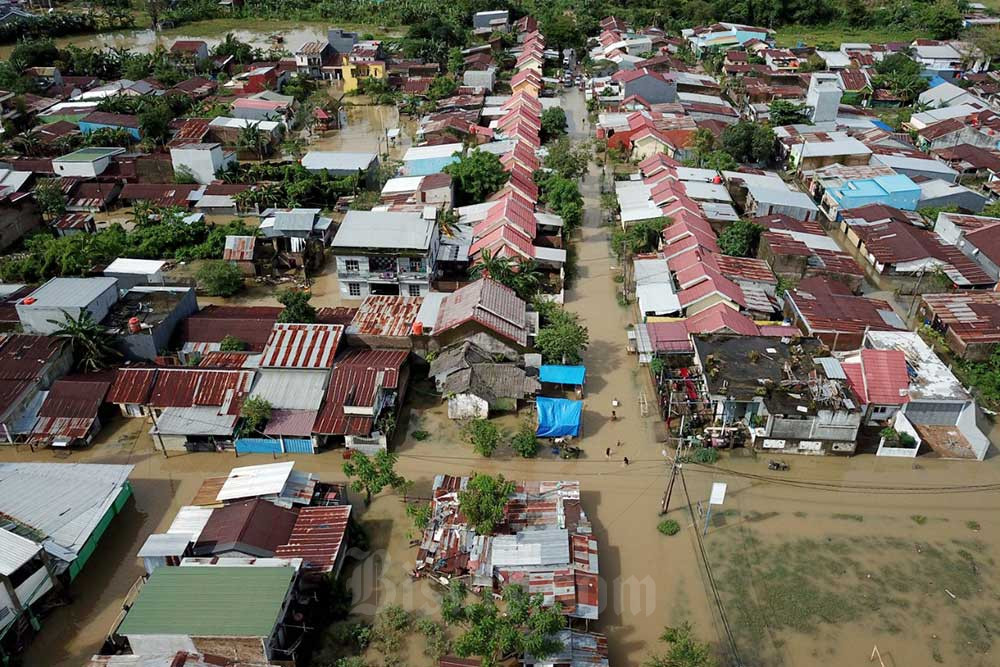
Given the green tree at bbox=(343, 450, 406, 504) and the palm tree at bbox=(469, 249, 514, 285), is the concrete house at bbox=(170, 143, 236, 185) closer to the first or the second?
the palm tree at bbox=(469, 249, 514, 285)

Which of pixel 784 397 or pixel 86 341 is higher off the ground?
pixel 86 341

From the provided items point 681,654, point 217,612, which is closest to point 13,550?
point 217,612

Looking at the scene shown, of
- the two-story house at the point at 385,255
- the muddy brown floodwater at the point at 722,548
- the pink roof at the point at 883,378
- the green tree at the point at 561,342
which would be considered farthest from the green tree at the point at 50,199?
the pink roof at the point at 883,378

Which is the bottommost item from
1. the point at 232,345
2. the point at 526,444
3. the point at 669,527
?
the point at 669,527

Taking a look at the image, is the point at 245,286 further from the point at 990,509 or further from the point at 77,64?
the point at 77,64

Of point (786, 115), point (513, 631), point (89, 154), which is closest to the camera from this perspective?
point (513, 631)

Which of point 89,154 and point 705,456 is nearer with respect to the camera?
point 705,456

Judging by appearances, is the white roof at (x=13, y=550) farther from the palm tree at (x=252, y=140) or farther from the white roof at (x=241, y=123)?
the white roof at (x=241, y=123)

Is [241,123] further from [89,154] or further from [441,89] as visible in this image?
[441,89]

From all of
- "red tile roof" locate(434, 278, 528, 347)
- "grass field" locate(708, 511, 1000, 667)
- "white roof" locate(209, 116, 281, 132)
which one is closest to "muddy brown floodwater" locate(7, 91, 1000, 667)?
"grass field" locate(708, 511, 1000, 667)
